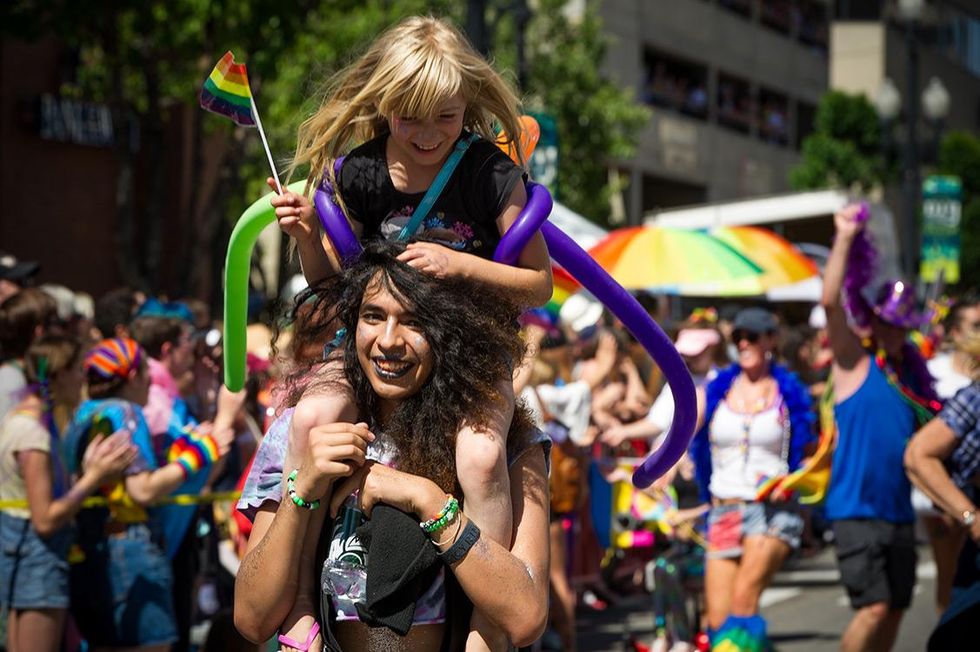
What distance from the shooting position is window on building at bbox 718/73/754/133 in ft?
140

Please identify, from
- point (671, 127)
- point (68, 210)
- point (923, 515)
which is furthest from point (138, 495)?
point (671, 127)

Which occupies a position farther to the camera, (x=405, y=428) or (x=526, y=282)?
(x=526, y=282)

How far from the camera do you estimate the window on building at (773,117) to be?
45.4m

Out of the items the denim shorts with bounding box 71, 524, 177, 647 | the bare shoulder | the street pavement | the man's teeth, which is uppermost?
the man's teeth

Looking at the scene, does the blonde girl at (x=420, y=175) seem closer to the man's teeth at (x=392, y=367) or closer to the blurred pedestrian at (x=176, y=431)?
the man's teeth at (x=392, y=367)

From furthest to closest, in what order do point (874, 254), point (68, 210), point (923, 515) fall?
point (68, 210), point (923, 515), point (874, 254)

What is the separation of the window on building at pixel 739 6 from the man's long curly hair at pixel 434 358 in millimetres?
39465

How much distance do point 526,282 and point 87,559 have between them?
10.9 ft

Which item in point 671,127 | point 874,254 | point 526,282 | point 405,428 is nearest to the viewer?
point 405,428

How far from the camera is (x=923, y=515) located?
884 cm

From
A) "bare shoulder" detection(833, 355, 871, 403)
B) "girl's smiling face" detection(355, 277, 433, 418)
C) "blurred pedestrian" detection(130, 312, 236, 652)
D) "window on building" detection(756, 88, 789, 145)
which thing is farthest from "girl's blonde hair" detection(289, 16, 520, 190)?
"window on building" detection(756, 88, 789, 145)

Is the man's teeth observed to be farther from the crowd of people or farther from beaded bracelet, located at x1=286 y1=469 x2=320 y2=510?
beaded bracelet, located at x1=286 y1=469 x2=320 y2=510

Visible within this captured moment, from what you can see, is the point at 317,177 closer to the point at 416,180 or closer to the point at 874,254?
the point at 416,180

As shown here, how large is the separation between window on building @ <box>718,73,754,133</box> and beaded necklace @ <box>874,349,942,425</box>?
35116 mm
